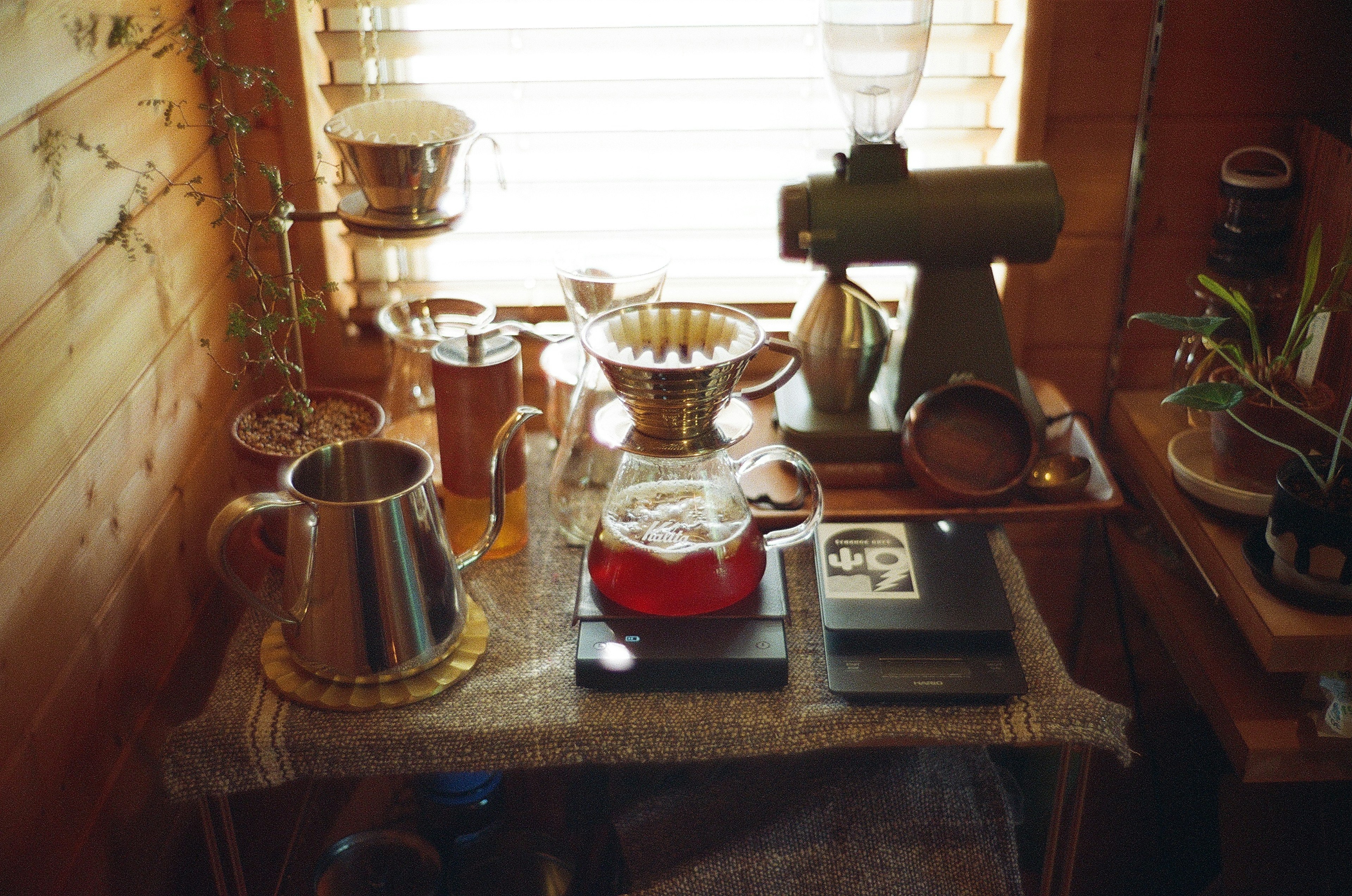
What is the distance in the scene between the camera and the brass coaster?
1039mm

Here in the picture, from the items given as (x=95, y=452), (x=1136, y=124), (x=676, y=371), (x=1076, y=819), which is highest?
(x=1136, y=124)

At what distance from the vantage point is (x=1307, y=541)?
3.61ft

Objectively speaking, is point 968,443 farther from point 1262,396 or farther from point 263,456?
point 263,456

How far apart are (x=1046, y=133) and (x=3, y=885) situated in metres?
1.36

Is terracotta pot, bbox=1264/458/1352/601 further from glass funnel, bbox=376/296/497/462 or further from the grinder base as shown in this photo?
glass funnel, bbox=376/296/497/462

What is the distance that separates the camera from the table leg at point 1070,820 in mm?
1085

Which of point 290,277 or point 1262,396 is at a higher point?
point 290,277

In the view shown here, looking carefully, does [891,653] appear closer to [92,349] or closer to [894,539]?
[894,539]

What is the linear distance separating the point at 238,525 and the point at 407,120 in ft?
1.52

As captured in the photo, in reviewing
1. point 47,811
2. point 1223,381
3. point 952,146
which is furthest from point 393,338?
point 1223,381

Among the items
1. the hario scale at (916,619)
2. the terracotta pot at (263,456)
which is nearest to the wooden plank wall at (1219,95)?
the hario scale at (916,619)

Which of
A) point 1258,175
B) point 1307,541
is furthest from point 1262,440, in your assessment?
point 1258,175

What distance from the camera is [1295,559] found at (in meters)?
1.12

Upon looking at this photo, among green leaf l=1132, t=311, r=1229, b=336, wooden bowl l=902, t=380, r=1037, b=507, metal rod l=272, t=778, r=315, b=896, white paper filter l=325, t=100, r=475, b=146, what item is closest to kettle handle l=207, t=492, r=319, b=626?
white paper filter l=325, t=100, r=475, b=146
